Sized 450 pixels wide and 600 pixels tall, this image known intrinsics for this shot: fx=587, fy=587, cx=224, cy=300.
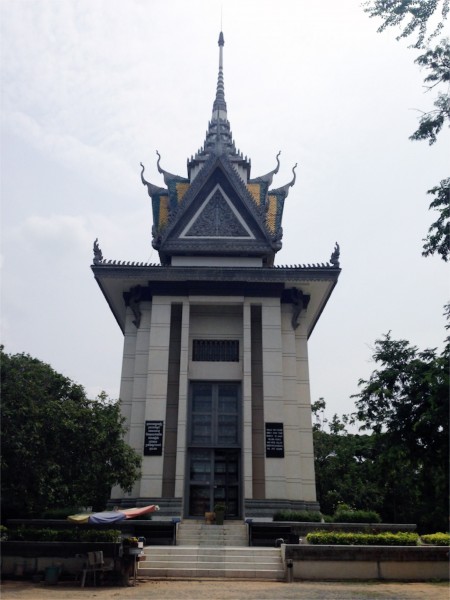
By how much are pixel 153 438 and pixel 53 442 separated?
6.26 meters

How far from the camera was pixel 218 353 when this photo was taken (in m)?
22.9

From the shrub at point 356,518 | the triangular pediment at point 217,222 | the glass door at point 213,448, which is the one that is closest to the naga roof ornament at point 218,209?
the triangular pediment at point 217,222

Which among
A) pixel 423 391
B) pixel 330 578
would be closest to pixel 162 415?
pixel 330 578

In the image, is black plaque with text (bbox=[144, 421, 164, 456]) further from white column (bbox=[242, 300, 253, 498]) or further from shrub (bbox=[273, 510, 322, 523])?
shrub (bbox=[273, 510, 322, 523])

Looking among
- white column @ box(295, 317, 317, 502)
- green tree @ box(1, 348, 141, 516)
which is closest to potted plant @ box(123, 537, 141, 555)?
green tree @ box(1, 348, 141, 516)

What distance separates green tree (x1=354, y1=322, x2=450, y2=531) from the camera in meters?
11.9

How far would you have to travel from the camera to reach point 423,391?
41.7 feet

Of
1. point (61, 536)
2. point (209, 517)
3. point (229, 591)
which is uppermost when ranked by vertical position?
point (209, 517)

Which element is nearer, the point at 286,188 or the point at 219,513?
the point at 219,513

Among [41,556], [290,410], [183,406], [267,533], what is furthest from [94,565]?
[290,410]

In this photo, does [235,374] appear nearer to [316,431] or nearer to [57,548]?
[57,548]

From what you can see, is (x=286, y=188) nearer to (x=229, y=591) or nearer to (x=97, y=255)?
(x=97, y=255)

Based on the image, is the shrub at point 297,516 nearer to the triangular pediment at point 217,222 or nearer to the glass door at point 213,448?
the glass door at point 213,448

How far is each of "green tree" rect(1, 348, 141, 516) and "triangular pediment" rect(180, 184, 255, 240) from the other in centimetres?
981
